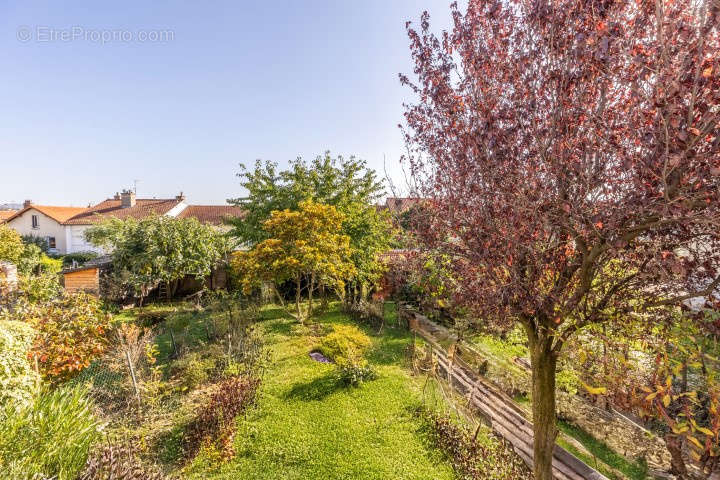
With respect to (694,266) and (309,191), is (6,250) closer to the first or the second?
(309,191)

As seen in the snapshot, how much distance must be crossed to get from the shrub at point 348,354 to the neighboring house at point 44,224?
117 feet

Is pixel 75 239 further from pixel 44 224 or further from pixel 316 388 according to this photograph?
pixel 316 388

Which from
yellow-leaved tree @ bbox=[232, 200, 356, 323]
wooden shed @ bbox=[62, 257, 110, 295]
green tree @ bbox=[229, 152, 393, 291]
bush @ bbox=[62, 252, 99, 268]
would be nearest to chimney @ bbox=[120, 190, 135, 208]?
bush @ bbox=[62, 252, 99, 268]

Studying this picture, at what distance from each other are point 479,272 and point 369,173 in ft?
39.5

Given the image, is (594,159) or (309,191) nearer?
(594,159)

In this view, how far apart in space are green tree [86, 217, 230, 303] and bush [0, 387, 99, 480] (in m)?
10.7

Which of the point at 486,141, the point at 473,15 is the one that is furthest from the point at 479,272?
the point at 473,15

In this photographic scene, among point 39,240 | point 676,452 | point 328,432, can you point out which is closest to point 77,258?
point 39,240

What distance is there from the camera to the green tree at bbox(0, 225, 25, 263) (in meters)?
16.8

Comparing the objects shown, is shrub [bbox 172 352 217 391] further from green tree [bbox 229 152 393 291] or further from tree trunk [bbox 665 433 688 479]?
tree trunk [bbox 665 433 688 479]

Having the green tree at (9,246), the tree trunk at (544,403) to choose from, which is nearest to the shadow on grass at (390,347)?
the tree trunk at (544,403)

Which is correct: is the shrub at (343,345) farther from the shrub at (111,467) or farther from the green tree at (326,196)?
the green tree at (326,196)

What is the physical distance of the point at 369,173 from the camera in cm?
1484

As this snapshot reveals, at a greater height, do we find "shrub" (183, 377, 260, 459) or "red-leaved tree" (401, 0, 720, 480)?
"red-leaved tree" (401, 0, 720, 480)
